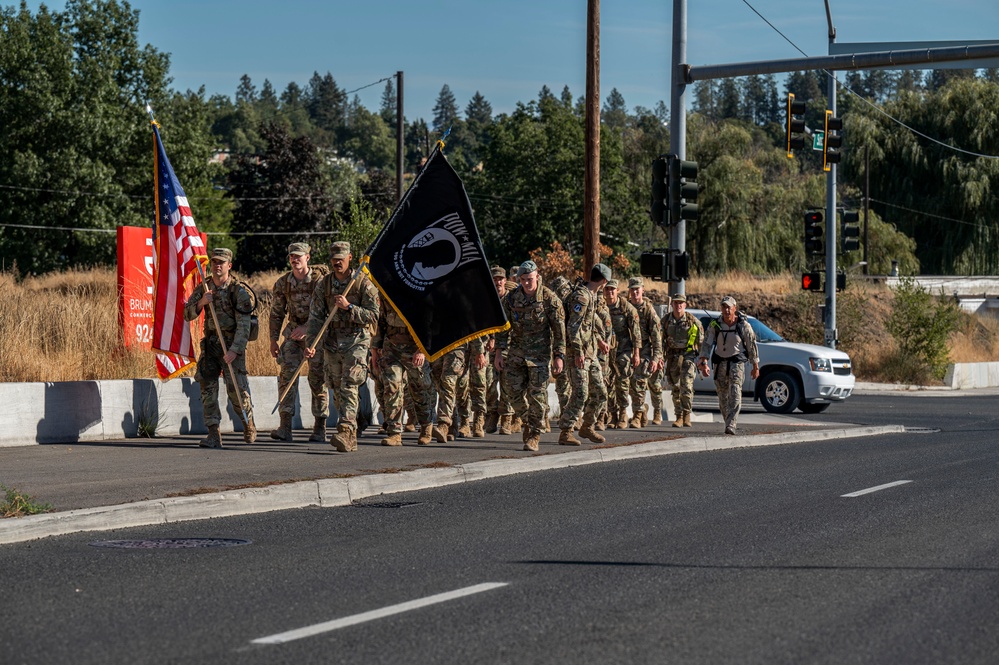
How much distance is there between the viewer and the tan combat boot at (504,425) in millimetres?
17750

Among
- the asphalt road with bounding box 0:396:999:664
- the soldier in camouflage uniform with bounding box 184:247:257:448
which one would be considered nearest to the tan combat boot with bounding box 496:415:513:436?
the soldier in camouflage uniform with bounding box 184:247:257:448

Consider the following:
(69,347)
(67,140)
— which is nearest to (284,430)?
(69,347)

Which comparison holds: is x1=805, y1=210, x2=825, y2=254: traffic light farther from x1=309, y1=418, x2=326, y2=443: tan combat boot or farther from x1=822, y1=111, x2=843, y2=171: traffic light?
x1=309, y1=418, x2=326, y2=443: tan combat boot

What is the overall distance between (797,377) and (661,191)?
6.18 metres

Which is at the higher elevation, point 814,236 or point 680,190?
point 814,236

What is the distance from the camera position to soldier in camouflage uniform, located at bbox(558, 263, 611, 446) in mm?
15320

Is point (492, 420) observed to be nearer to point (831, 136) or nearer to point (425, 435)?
point (425, 435)

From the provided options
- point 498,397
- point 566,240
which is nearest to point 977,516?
point 498,397

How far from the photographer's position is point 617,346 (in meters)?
Result: 19.1

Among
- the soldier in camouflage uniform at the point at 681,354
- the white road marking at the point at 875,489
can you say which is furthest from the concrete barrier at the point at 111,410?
the white road marking at the point at 875,489

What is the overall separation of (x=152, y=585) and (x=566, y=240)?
2678 inches

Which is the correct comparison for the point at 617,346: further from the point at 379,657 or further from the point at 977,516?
the point at 379,657

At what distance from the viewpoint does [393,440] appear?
603 inches

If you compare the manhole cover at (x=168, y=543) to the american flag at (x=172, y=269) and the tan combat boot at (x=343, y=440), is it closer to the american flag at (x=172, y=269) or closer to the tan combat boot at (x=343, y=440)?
the tan combat boot at (x=343, y=440)
